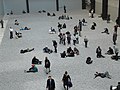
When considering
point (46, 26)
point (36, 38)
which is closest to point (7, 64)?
point (36, 38)

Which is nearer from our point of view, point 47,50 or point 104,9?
point 47,50

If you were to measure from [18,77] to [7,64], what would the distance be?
301cm

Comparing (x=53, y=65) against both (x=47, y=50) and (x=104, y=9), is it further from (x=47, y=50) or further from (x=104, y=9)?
(x=104, y=9)

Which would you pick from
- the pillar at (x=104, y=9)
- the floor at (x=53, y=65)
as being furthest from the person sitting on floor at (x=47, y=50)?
the pillar at (x=104, y=9)

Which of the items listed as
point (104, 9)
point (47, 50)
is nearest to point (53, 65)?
point (47, 50)

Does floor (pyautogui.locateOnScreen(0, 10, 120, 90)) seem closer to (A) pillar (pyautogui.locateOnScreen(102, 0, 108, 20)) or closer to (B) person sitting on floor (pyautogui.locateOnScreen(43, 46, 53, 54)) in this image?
(B) person sitting on floor (pyautogui.locateOnScreen(43, 46, 53, 54))

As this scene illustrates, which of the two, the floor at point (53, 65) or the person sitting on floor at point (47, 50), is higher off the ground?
the person sitting on floor at point (47, 50)

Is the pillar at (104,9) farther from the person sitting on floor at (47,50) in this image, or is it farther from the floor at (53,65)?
the person sitting on floor at (47,50)

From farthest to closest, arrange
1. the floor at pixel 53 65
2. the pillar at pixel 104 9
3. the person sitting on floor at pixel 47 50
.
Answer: the pillar at pixel 104 9 < the person sitting on floor at pixel 47 50 < the floor at pixel 53 65

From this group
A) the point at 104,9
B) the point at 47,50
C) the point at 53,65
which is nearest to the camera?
the point at 53,65

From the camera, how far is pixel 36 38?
88.8 feet

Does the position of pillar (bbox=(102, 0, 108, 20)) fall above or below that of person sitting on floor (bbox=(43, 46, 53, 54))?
above

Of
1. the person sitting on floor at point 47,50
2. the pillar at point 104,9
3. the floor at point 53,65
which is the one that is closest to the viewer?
the floor at point 53,65

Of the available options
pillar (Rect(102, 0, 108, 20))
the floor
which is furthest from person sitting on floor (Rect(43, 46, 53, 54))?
pillar (Rect(102, 0, 108, 20))
